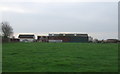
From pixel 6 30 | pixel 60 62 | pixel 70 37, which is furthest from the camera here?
pixel 70 37

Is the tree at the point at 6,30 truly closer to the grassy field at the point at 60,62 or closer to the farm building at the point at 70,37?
the farm building at the point at 70,37

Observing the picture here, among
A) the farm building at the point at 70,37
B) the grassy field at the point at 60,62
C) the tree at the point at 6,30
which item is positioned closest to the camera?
the grassy field at the point at 60,62

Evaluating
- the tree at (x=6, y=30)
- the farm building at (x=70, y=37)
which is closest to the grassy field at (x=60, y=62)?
the tree at (x=6, y=30)

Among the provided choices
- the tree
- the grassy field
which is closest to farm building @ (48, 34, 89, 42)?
the tree

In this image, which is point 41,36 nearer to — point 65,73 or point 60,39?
point 60,39

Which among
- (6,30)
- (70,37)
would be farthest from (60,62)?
(70,37)

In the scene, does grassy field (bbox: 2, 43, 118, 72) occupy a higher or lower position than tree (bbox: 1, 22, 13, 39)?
lower

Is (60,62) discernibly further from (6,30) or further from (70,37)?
(70,37)

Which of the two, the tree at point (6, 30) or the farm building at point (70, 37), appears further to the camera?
the farm building at point (70, 37)

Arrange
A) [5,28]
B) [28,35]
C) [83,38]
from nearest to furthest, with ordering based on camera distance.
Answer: [5,28], [83,38], [28,35]

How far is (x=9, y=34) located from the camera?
72.0 meters

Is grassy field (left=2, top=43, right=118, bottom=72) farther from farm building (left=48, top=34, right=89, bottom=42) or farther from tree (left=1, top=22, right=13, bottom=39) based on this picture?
farm building (left=48, top=34, right=89, bottom=42)

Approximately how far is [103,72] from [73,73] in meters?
1.16

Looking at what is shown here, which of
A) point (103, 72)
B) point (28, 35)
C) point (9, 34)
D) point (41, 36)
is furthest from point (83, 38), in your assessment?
point (103, 72)
